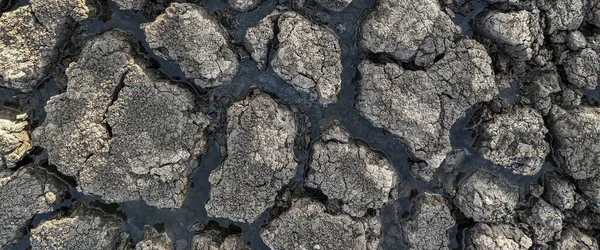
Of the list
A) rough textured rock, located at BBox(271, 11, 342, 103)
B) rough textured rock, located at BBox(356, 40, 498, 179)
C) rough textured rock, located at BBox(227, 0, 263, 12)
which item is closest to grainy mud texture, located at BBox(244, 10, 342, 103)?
rough textured rock, located at BBox(271, 11, 342, 103)

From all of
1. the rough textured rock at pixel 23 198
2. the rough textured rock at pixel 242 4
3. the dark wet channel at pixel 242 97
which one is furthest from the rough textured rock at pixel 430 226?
the rough textured rock at pixel 23 198

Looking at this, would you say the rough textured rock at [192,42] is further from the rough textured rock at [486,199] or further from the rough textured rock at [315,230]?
the rough textured rock at [486,199]

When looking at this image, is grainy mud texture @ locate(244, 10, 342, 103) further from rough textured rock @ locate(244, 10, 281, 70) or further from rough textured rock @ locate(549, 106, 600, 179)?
rough textured rock @ locate(549, 106, 600, 179)

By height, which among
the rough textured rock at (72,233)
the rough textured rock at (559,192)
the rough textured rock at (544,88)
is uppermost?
the rough textured rock at (544,88)

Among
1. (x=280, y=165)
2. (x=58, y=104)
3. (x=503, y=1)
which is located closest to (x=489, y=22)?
(x=503, y=1)

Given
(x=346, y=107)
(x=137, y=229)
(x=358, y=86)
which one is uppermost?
(x=358, y=86)

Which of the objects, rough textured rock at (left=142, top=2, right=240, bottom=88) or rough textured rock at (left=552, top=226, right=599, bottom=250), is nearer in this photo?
rough textured rock at (left=142, top=2, right=240, bottom=88)

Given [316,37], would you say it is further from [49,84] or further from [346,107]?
[49,84]
